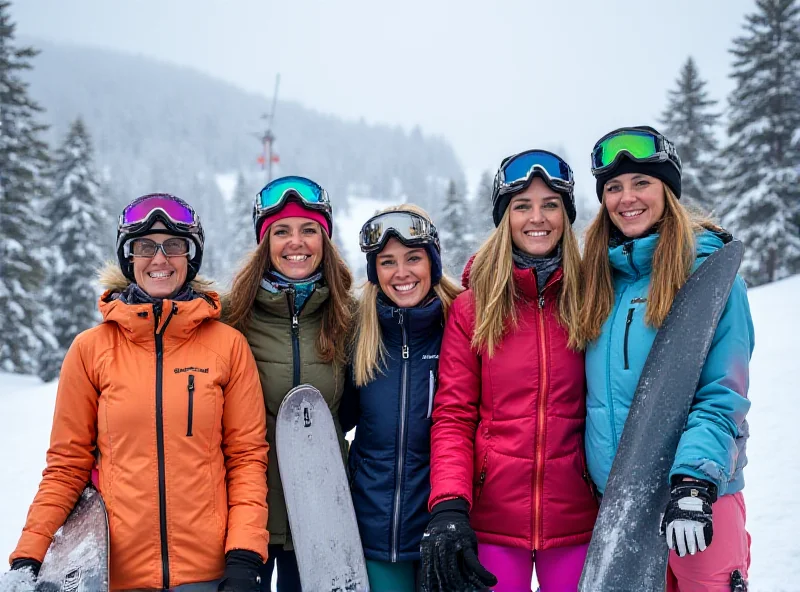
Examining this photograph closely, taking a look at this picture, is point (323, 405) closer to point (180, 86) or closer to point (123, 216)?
point (123, 216)

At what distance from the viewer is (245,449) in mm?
2805

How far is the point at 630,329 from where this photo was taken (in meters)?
2.73

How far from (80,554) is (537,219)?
2757 millimetres

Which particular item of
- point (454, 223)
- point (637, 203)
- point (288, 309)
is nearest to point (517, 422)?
point (637, 203)

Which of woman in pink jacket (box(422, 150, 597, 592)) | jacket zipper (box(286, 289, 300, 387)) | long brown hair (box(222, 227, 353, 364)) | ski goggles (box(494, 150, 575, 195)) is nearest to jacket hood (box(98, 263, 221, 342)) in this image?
long brown hair (box(222, 227, 353, 364))

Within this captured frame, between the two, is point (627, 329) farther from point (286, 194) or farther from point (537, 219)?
point (286, 194)

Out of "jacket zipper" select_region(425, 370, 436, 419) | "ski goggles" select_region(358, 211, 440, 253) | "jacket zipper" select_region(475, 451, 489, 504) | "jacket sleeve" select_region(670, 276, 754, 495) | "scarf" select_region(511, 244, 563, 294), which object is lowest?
"jacket zipper" select_region(475, 451, 489, 504)

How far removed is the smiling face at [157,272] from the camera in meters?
2.97

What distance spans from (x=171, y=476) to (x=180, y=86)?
206 metres

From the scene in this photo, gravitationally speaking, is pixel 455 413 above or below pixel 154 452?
above

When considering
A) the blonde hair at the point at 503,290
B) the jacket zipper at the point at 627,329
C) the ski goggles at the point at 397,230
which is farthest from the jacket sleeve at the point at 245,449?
the jacket zipper at the point at 627,329

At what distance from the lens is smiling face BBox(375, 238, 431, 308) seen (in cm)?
328

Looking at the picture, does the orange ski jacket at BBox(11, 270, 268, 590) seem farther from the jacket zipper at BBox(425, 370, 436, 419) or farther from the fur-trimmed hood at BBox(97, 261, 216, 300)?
the jacket zipper at BBox(425, 370, 436, 419)

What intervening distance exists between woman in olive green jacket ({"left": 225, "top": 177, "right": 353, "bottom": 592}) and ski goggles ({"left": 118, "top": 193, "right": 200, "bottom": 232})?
18.4 inches
